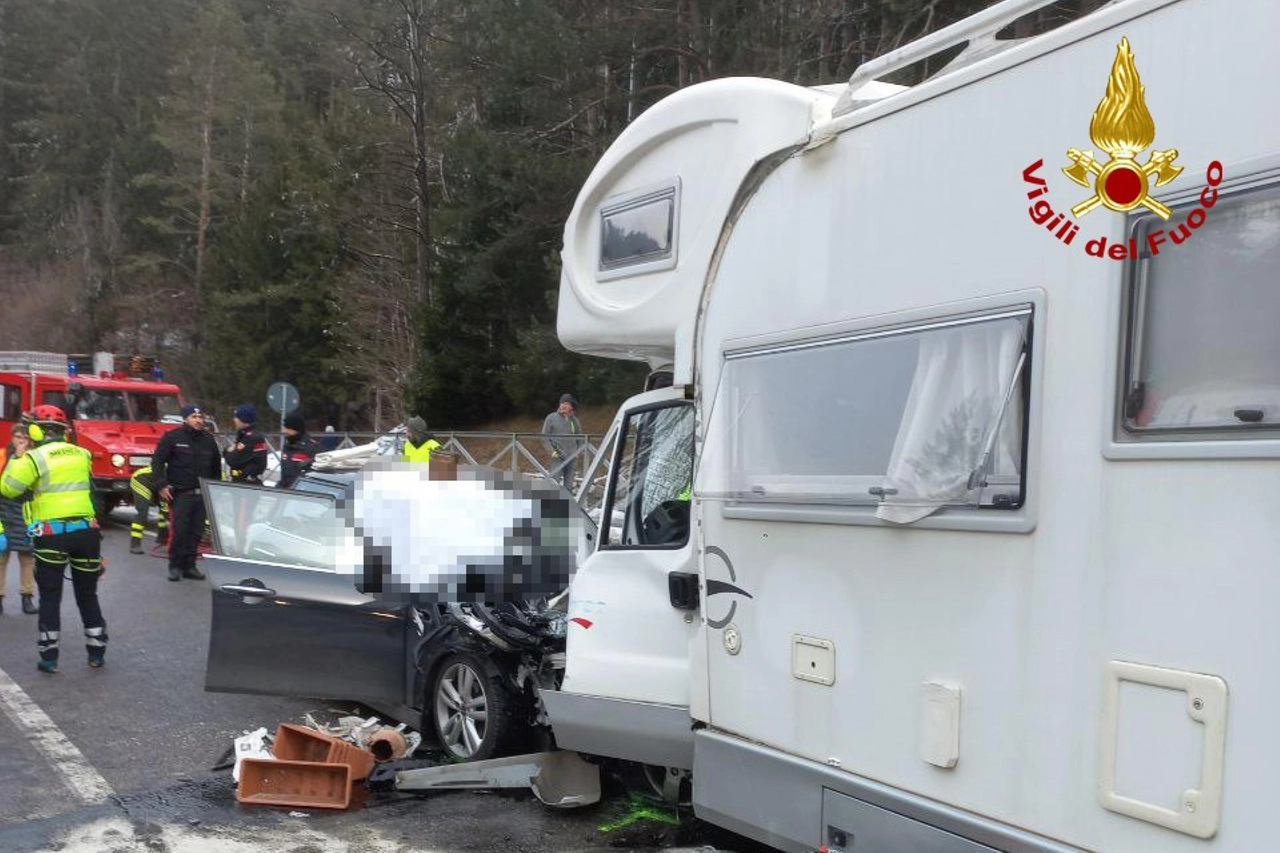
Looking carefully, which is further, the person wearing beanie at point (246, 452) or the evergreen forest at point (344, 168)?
the evergreen forest at point (344, 168)

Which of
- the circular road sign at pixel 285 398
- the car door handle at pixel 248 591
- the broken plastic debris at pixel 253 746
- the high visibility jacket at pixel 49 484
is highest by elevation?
the circular road sign at pixel 285 398

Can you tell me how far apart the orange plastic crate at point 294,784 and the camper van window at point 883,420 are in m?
2.62

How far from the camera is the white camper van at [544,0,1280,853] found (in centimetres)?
291

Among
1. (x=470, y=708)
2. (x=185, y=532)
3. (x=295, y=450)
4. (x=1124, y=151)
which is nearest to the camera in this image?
(x=1124, y=151)

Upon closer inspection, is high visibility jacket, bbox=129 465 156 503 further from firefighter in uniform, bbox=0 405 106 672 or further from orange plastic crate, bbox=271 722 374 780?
orange plastic crate, bbox=271 722 374 780

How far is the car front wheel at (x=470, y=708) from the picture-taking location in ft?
19.9

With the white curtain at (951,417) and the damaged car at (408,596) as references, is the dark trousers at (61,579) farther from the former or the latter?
the white curtain at (951,417)

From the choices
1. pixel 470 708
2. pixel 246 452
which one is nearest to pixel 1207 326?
pixel 470 708

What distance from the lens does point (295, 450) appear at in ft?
39.9

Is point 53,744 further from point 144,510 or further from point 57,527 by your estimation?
point 144,510

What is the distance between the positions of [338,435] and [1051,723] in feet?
79.7

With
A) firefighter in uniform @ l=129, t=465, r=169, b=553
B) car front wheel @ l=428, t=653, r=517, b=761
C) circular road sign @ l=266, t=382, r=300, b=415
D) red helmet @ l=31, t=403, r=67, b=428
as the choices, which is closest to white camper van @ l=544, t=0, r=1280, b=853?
car front wheel @ l=428, t=653, r=517, b=761

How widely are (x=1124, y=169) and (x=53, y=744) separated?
6259mm

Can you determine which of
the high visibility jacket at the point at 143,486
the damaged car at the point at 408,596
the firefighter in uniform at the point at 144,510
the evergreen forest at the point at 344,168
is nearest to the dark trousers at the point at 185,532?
the firefighter in uniform at the point at 144,510
